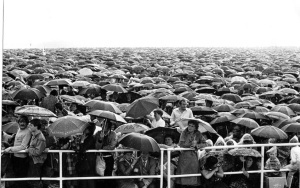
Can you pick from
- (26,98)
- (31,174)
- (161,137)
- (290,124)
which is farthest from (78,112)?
(290,124)

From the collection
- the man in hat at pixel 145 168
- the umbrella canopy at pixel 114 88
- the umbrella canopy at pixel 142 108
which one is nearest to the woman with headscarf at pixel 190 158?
the man in hat at pixel 145 168

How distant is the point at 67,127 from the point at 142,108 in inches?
122

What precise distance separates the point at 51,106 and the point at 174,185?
491 centimetres

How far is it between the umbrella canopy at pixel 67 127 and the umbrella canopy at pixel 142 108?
9.13ft

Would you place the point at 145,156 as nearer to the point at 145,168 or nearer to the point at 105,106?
the point at 145,168

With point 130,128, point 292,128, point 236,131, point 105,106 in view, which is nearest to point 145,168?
point 130,128

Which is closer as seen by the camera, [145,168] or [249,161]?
[145,168]

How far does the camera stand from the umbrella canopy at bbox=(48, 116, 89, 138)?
6.88 metres

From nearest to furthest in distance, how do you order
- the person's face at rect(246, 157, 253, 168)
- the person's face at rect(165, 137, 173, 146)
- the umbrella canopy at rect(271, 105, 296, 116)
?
the person's face at rect(246, 157, 253, 168), the person's face at rect(165, 137, 173, 146), the umbrella canopy at rect(271, 105, 296, 116)

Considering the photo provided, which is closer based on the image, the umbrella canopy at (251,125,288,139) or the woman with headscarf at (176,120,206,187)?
the woman with headscarf at (176,120,206,187)

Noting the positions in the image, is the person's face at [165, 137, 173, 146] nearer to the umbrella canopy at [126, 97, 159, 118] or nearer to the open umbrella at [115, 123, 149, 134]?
the open umbrella at [115, 123, 149, 134]

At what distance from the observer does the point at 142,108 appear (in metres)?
9.87

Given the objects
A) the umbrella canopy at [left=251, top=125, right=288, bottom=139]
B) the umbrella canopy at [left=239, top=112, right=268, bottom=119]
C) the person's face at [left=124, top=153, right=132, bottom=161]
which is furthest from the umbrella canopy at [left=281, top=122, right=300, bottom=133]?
the person's face at [left=124, top=153, right=132, bottom=161]

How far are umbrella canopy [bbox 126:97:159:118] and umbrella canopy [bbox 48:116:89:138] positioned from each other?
2.78m
